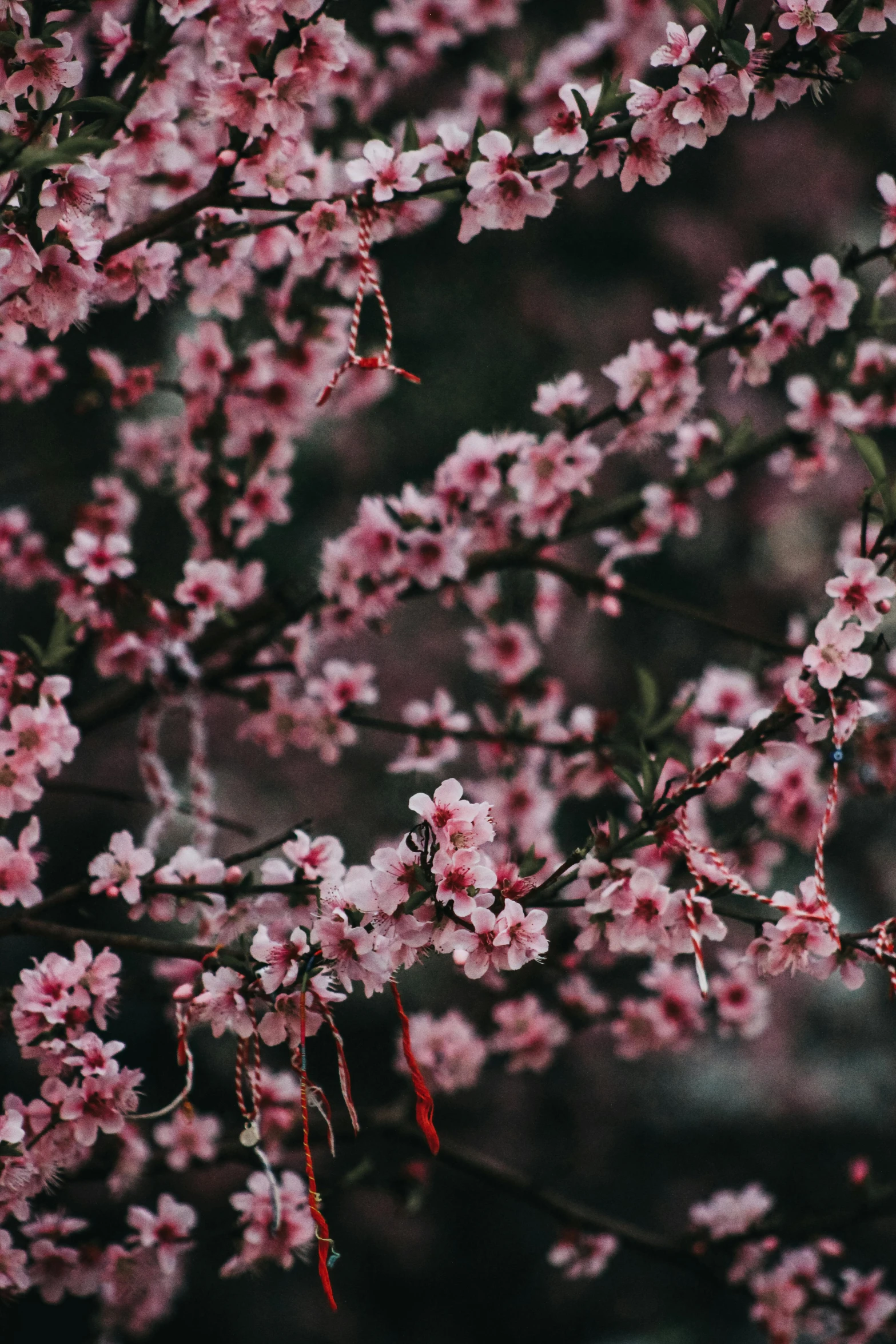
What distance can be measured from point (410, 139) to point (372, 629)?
3.14 feet

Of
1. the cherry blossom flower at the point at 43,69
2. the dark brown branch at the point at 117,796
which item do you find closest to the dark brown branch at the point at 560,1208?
the dark brown branch at the point at 117,796

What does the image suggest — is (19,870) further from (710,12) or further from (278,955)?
(710,12)

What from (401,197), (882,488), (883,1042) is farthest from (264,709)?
(883,1042)

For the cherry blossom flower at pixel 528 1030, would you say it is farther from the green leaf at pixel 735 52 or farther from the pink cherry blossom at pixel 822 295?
the green leaf at pixel 735 52

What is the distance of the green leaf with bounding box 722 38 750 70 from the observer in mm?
1326

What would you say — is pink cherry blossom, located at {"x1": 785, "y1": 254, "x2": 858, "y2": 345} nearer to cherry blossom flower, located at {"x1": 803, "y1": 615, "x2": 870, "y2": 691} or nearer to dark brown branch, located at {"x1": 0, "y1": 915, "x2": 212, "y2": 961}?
cherry blossom flower, located at {"x1": 803, "y1": 615, "x2": 870, "y2": 691}

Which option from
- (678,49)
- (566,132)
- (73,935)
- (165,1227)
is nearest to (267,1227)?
(165,1227)

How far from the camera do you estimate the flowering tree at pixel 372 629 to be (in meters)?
1.35

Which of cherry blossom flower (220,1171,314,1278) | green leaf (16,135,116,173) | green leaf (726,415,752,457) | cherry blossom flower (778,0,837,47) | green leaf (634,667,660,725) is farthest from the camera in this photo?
green leaf (726,415,752,457)

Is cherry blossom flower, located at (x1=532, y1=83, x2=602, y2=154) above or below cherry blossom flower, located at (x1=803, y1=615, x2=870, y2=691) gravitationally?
above

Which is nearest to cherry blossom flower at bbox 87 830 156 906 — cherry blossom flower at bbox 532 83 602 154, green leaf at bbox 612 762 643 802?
green leaf at bbox 612 762 643 802

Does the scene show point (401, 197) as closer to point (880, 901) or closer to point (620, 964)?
point (620, 964)

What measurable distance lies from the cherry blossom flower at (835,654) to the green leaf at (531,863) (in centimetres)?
39

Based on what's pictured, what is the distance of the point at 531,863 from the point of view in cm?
137
